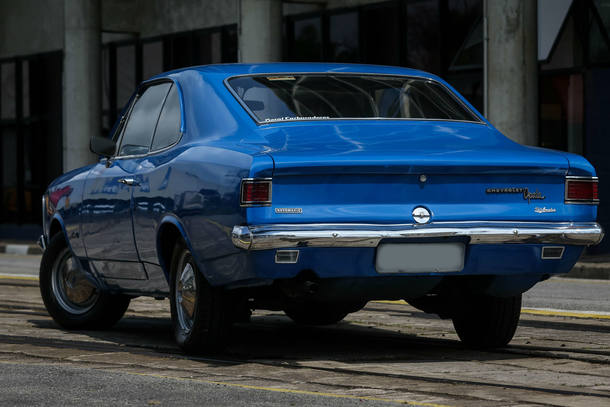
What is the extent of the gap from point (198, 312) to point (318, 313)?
1783mm

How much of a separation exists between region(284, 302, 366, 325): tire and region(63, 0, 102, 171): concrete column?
18279 mm

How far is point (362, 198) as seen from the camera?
6691mm

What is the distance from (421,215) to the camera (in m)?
6.74

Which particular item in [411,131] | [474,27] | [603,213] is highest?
[474,27]

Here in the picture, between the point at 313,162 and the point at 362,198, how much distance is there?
32 cm

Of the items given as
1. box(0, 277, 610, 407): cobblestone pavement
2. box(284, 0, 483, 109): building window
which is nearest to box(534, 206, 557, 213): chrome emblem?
box(0, 277, 610, 407): cobblestone pavement

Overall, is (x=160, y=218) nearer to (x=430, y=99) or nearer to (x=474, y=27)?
(x=430, y=99)

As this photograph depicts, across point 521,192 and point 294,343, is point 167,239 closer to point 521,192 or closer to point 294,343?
point 294,343

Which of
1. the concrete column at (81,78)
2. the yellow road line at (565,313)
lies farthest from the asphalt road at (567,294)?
the concrete column at (81,78)

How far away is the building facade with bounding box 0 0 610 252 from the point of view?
1930 centimetres

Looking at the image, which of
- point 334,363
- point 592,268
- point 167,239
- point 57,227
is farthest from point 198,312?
point 592,268

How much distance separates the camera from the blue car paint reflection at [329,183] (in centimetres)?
661

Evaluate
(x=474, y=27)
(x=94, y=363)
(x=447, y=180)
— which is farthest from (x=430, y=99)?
(x=474, y=27)

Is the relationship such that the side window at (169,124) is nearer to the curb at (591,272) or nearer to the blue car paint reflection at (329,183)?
the blue car paint reflection at (329,183)
